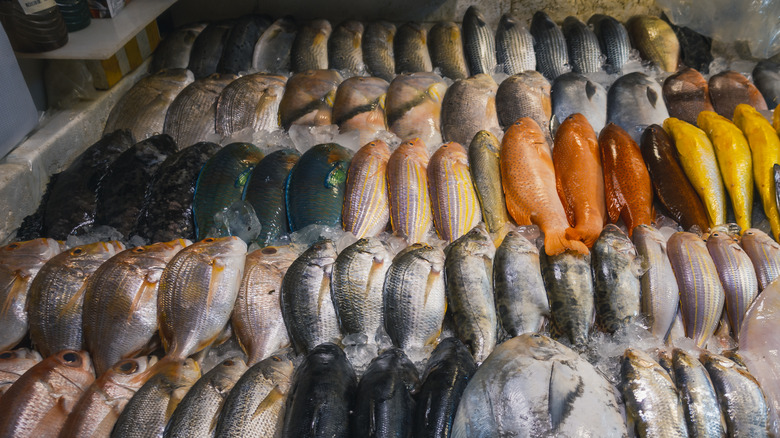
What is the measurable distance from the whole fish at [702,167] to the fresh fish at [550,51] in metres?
1.08

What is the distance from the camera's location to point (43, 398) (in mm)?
1786

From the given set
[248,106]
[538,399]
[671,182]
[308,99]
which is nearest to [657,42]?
[671,182]

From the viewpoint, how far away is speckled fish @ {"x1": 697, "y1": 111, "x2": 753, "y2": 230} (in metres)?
2.54

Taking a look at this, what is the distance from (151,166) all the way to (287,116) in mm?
876

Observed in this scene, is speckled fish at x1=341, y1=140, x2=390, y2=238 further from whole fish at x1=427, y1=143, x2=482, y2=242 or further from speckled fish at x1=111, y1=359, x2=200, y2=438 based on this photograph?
speckled fish at x1=111, y1=359, x2=200, y2=438

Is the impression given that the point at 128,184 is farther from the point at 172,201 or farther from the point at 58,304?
the point at 58,304

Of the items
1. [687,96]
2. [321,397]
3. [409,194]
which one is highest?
[687,96]

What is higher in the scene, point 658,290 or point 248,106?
point 248,106

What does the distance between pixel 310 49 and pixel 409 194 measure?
6.01ft

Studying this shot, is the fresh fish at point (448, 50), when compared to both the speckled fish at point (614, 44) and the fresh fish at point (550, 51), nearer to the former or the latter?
the fresh fish at point (550, 51)

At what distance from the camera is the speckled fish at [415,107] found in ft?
10.4

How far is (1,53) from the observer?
2.68 m

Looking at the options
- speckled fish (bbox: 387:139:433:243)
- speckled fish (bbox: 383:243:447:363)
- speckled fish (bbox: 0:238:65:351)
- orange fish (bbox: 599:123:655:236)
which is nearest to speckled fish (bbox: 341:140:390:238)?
speckled fish (bbox: 387:139:433:243)

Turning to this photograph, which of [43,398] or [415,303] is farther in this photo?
[415,303]
